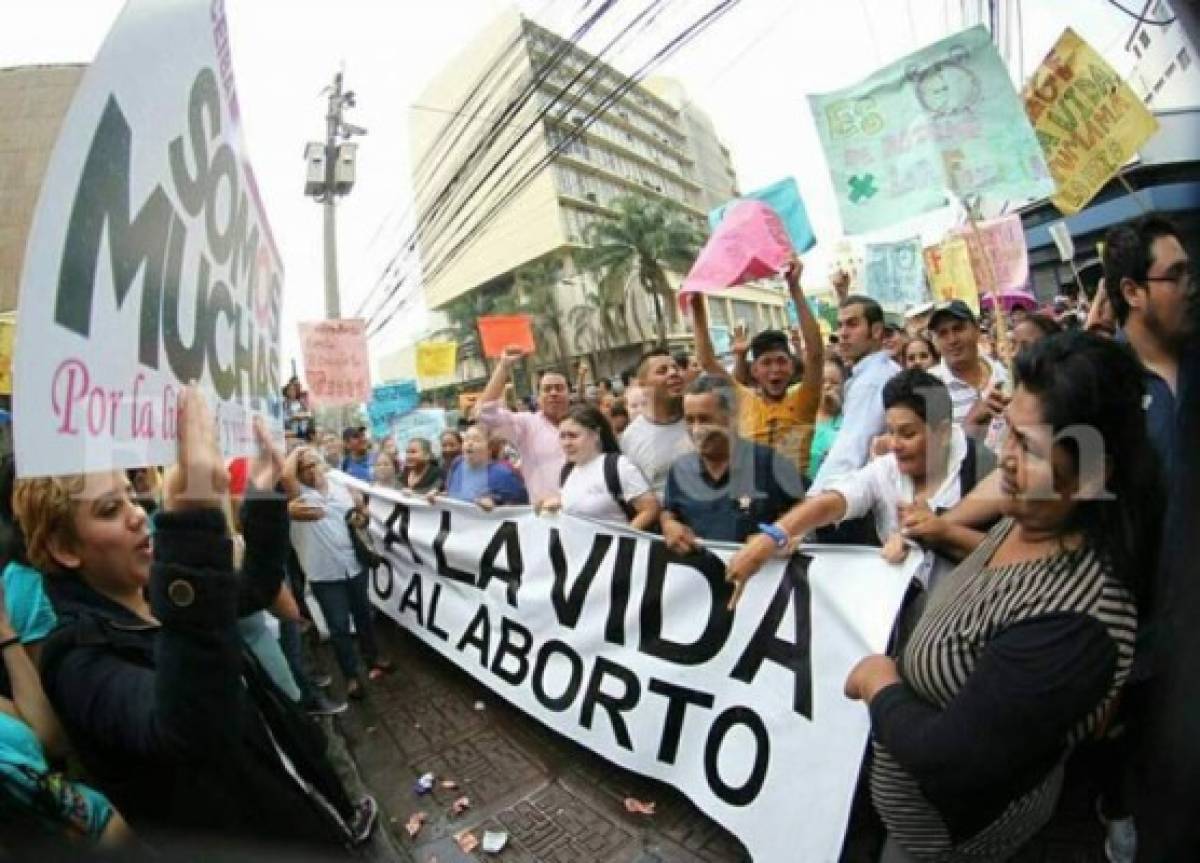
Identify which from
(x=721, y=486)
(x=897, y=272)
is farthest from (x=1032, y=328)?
(x=897, y=272)

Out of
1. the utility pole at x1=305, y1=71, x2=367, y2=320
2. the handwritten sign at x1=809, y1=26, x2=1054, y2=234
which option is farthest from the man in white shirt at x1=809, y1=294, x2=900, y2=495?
the utility pole at x1=305, y1=71, x2=367, y2=320

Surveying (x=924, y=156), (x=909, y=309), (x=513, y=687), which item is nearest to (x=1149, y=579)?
(x=513, y=687)

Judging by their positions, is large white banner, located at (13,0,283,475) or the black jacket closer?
large white banner, located at (13,0,283,475)

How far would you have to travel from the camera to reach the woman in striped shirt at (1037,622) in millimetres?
980

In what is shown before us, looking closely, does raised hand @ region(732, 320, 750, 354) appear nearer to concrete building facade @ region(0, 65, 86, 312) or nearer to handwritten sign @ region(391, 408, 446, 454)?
concrete building facade @ region(0, 65, 86, 312)

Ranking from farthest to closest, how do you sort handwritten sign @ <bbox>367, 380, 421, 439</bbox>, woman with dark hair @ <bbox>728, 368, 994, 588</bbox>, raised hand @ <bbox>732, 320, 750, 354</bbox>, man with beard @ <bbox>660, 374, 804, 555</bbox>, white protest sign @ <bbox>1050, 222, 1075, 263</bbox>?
1. handwritten sign @ <bbox>367, 380, 421, 439</bbox>
2. white protest sign @ <bbox>1050, 222, 1075, 263</bbox>
3. raised hand @ <bbox>732, 320, 750, 354</bbox>
4. man with beard @ <bbox>660, 374, 804, 555</bbox>
5. woman with dark hair @ <bbox>728, 368, 994, 588</bbox>

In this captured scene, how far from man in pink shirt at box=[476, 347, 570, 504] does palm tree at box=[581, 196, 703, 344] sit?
24.3m

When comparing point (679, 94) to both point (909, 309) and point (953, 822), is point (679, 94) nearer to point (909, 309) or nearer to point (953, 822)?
point (909, 309)

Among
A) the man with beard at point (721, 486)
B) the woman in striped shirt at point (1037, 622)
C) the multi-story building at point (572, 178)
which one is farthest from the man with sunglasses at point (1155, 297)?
the multi-story building at point (572, 178)

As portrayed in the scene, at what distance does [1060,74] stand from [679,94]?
41.8 metres

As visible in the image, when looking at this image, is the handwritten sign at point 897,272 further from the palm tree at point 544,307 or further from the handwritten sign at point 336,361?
the palm tree at point 544,307

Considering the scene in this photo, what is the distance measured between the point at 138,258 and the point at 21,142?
5.90 metres

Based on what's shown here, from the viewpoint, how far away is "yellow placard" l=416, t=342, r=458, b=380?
26.1 ft

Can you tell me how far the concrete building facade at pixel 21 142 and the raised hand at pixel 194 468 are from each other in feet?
11.5
